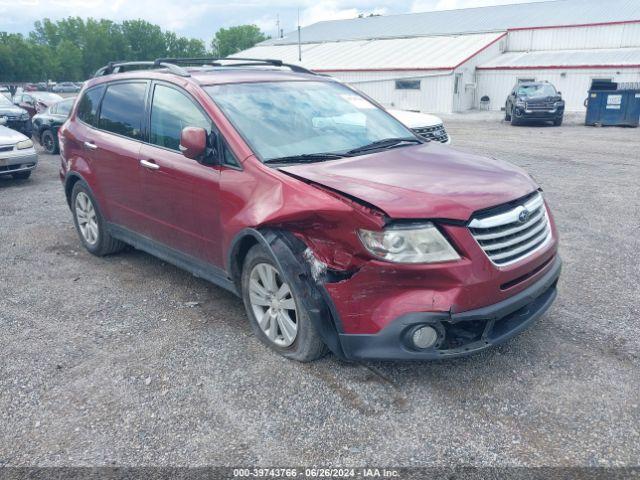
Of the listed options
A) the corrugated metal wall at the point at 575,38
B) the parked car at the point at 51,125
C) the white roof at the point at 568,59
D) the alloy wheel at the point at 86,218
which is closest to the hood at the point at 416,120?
the alloy wheel at the point at 86,218

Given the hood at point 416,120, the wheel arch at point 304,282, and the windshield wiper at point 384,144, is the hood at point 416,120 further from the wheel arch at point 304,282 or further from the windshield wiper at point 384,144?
the wheel arch at point 304,282

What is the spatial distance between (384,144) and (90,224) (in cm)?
329

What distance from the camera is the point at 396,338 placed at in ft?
9.55

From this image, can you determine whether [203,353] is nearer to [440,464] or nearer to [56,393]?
[56,393]

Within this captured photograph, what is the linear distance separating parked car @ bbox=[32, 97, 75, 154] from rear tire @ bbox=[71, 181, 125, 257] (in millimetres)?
8305

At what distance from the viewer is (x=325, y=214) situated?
9.85 ft

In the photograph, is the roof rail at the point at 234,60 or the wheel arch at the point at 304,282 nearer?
the wheel arch at the point at 304,282

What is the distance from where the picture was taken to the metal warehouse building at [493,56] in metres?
27.7

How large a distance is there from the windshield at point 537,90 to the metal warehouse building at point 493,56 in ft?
25.1

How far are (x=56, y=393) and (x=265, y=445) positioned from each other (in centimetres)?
A: 139

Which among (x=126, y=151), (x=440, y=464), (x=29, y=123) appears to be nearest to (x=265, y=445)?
(x=440, y=464)

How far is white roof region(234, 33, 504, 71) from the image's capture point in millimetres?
30172

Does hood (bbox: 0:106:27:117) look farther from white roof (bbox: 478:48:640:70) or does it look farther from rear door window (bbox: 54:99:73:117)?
white roof (bbox: 478:48:640:70)

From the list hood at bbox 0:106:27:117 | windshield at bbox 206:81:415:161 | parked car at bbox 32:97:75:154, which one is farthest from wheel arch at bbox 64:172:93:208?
Result: hood at bbox 0:106:27:117
